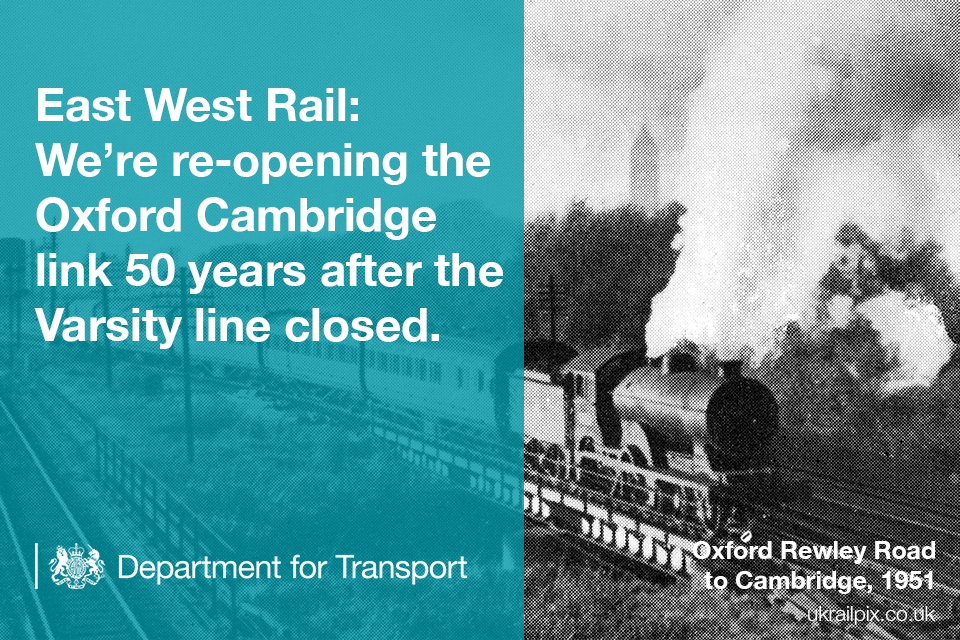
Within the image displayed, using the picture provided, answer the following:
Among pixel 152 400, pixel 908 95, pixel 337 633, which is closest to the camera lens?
pixel 337 633

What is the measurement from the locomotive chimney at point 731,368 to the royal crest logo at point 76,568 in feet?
16.3

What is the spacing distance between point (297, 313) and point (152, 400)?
472 cm

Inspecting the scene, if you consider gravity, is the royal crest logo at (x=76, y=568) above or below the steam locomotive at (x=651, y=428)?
below

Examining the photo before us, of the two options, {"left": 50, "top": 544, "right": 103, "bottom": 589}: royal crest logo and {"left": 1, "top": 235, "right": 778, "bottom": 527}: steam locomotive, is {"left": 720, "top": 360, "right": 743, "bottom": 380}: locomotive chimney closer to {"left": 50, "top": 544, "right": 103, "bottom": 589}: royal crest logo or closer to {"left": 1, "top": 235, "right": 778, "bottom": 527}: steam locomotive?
{"left": 1, "top": 235, "right": 778, "bottom": 527}: steam locomotive

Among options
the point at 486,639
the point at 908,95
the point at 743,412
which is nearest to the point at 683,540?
the point at 743,412

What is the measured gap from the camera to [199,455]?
9352 millimetres

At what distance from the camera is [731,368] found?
6926mm

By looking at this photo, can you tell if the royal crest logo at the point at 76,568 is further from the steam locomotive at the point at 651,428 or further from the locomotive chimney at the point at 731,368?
the locomotive chimney at the point at 731,368

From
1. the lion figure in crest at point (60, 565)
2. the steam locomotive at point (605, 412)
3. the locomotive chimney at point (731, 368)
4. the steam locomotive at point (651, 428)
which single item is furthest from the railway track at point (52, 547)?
the locomotive chimney at point (731, 368)

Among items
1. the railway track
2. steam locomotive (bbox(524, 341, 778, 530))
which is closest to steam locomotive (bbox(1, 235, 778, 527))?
steam locomotive (bbox(524, 341, 778, 530))

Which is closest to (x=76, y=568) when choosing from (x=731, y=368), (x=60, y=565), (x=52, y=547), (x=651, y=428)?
(x=60, y=565)

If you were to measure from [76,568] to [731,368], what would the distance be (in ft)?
17.0

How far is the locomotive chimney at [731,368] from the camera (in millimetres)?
6867

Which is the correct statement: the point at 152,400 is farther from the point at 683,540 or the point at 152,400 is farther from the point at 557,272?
the point at 683,540
